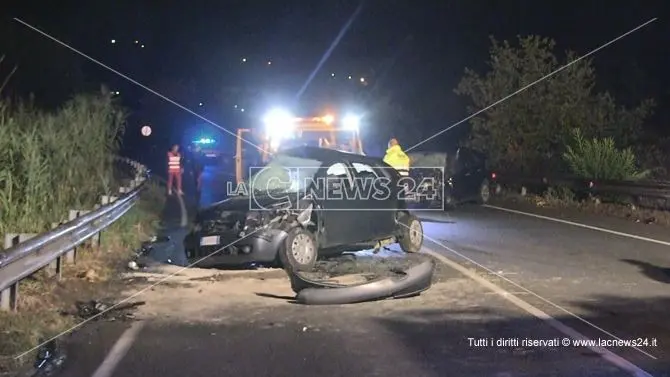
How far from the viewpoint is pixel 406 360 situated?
6332 millimetres

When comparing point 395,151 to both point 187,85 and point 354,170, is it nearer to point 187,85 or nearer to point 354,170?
point 354,170

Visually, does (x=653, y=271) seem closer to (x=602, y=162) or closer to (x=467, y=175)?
(x=467, y=175)

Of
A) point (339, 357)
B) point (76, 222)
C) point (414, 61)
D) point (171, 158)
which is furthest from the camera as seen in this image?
point (414, 61)

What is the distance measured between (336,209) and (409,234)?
1.85m

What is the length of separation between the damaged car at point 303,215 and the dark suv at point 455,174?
922 cm

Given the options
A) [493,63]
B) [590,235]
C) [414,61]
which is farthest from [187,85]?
[590,235]

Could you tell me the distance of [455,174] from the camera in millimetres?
21797

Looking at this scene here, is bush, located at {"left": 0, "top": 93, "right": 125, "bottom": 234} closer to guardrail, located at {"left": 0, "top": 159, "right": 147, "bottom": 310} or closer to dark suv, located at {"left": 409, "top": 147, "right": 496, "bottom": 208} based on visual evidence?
guardrail, located at {"left": 0, "top": 159, "right": 147, "bottom": 310}

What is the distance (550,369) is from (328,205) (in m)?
5.18

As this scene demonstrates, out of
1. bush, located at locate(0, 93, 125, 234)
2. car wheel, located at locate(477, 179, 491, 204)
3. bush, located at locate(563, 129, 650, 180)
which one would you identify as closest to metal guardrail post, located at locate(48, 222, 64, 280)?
bush, located at locate(0, 93, 125, 234)

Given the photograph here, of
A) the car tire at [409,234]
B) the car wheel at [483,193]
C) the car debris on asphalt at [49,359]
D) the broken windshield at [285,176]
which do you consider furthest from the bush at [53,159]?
the car wheel at [483,193]

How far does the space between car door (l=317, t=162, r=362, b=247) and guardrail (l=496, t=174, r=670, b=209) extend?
973 centimetres

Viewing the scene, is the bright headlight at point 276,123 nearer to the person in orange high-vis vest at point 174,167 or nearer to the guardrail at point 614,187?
the person in orange high-vis vest at point 174,167

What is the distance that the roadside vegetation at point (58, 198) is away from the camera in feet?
24.5
